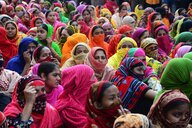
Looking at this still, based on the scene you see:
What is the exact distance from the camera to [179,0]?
1666 cm

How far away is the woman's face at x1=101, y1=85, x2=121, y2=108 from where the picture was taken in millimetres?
4367

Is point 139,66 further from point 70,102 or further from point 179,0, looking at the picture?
point 179,0

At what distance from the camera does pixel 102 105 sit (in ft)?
14.4

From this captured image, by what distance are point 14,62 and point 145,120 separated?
414 centimetres

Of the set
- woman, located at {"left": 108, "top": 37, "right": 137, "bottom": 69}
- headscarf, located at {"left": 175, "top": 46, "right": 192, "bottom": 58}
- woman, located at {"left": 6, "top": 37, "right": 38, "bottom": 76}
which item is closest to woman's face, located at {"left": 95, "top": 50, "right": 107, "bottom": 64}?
woman, located at {"left": 108, "top": 37, "right": 137, "bottom": 69}

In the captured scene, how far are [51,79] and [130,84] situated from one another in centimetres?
75

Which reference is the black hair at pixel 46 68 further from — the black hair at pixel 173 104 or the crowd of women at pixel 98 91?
the black hair at pixel 173 104

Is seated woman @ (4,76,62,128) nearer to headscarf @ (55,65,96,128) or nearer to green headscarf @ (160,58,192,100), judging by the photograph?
headscarf @ (55,65,96,128)

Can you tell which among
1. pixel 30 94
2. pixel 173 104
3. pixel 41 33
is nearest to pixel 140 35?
pixel 41 33

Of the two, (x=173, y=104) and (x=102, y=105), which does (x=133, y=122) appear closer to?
(x=173, y=104)

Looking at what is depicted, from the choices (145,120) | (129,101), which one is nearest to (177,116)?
(145,120)

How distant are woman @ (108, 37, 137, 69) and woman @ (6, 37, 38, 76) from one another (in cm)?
107

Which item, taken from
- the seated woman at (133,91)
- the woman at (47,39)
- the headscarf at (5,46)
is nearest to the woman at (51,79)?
the seated woman at (133,91)

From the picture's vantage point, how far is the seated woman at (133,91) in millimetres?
5117
